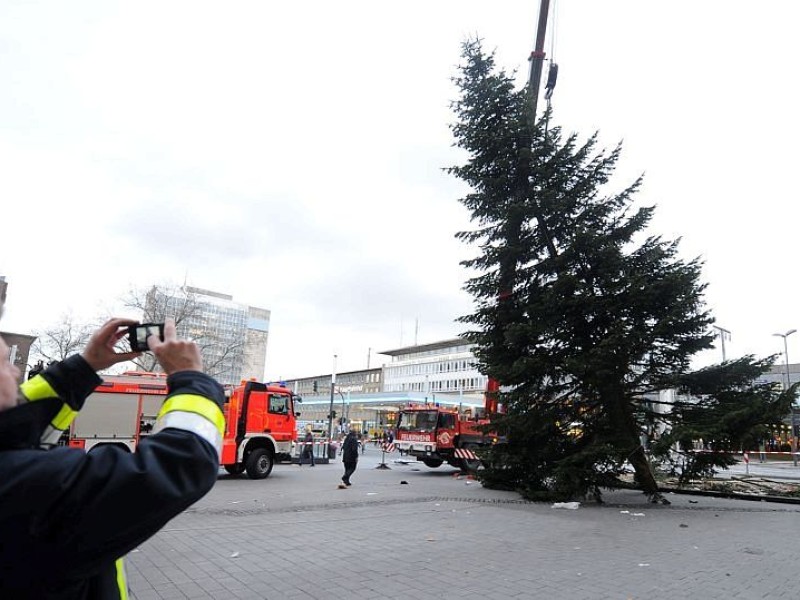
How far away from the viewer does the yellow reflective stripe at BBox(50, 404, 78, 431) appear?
1.77 meters

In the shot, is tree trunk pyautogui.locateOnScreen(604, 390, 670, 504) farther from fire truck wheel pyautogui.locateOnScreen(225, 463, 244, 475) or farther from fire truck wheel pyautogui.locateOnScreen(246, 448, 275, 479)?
fire truck wheel pyautogui.locateOnScreen(225, 463, 244, 475)

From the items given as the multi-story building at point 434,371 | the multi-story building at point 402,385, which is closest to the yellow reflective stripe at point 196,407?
the multi-story building at point 402,385

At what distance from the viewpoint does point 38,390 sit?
1.83 m

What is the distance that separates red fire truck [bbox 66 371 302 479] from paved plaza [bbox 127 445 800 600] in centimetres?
414

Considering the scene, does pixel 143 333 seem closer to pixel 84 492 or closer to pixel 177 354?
pixel 177 354

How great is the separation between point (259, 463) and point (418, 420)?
318 inches

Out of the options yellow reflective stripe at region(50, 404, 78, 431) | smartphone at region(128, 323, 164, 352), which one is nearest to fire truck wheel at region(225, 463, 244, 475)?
yellow reflective stripe at region(50, 404, 78, 431)

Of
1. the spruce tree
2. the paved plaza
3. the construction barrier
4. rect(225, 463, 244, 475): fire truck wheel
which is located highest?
the spruce tree

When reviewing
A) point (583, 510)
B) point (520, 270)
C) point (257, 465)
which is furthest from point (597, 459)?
point (257, 465)

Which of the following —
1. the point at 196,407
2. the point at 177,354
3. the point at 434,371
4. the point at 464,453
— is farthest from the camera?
the point at 434,371

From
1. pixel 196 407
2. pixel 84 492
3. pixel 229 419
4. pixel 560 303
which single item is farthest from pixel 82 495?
pixel 229 419

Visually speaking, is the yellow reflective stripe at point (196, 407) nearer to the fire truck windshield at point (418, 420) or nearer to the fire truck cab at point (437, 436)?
the fire truck cab at point (437, 436)

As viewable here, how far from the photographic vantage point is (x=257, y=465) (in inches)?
677

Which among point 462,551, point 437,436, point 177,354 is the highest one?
point 177,354
